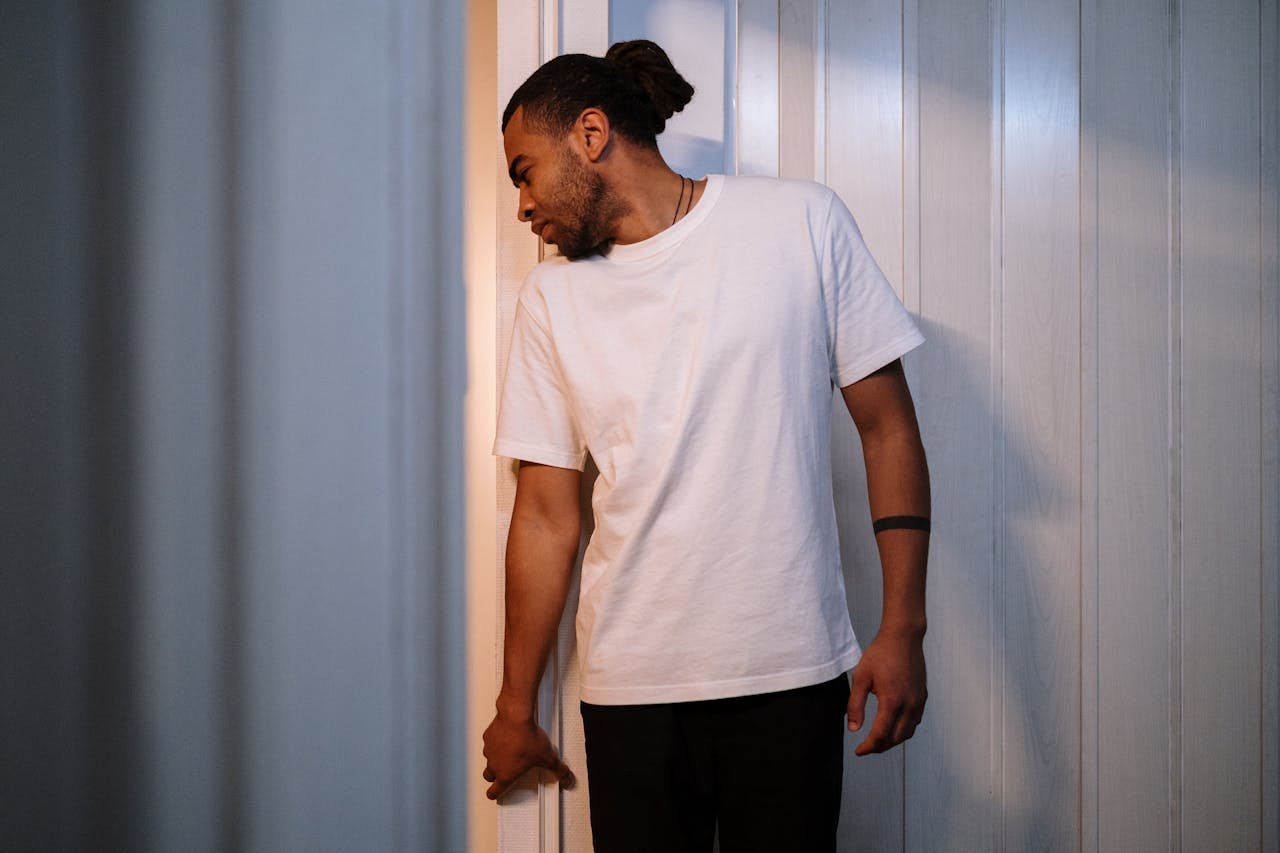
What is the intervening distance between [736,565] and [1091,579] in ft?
2.55

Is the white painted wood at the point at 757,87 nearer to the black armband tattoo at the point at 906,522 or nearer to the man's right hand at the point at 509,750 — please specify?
the black armband tattoo at the point at 906,522

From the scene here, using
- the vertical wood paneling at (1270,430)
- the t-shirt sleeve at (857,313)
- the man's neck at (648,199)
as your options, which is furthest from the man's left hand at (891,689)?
the vertical wood paneling at (1270,430)

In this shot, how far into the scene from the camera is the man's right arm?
38.9 inches

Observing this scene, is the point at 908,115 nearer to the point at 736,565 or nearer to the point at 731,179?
the point at 731,179

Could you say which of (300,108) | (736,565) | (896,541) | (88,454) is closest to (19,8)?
(300,108)

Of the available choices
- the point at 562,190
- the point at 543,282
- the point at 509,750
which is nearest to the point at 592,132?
the point at 562,190

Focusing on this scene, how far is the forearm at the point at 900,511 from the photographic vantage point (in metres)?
0.85

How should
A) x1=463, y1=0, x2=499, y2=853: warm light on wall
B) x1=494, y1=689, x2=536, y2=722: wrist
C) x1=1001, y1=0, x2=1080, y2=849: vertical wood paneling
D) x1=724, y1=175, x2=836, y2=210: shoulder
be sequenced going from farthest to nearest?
x1=1001, y1=0, x2=1080, y2=849: vertical wood paneling, x1=463, y1=0, x2=499, y2=853: warm light on wall, x1=494, y1=689, x2=536, y2=722: wrist, x1=724, y1=175, x2=836, y2=210: shoulder

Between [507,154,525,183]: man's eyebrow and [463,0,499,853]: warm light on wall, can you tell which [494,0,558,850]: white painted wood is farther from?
[507,154,525,183]: man's eyebrow

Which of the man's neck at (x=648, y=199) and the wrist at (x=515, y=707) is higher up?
the man's neck at (x=648, y=199)

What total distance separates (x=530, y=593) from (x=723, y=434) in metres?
0.34

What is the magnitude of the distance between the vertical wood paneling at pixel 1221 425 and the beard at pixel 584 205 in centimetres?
103

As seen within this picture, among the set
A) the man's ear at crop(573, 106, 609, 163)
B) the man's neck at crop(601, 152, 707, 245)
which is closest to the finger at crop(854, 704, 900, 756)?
the man's neck at crop(601, 152, 707, 245)

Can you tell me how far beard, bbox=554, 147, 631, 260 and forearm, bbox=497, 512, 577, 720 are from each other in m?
0.36
